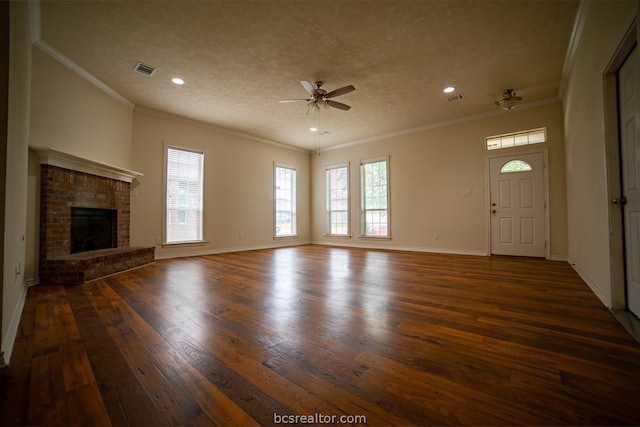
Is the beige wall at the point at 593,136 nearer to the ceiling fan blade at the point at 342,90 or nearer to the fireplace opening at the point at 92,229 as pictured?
the ceiling fan blade at the point at 342,90

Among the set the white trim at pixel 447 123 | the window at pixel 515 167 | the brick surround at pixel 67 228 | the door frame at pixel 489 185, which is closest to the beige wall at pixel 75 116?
the brick surround at pixel 67 228

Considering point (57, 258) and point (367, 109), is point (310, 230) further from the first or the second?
point (57, 258)

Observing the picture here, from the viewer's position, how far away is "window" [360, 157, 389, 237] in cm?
698

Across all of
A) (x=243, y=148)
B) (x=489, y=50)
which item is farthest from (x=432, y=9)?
(x=243, y=148)

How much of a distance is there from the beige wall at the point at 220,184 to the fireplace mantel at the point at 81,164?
0.46 m

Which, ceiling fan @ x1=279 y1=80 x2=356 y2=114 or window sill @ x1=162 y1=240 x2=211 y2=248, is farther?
window sill @ x1=162 y1=240 x2=211 y2=248

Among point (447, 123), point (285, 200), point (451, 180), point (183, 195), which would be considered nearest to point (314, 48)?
point (447, 123)

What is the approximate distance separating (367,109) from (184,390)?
5204mm

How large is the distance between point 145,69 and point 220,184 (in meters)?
2.83

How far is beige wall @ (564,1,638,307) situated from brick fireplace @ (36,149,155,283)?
5.61 meters

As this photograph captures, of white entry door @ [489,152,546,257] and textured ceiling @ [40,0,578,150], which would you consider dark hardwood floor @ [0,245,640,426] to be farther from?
textured ceiling @ [40,0,578,150]

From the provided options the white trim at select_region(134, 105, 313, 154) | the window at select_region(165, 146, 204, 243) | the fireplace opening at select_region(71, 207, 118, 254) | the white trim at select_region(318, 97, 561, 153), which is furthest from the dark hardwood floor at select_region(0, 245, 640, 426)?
the white trim at select_region(318, 97, 561, 153)

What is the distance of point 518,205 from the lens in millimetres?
5180

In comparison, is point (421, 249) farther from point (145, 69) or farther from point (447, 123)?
point (145, 69)
